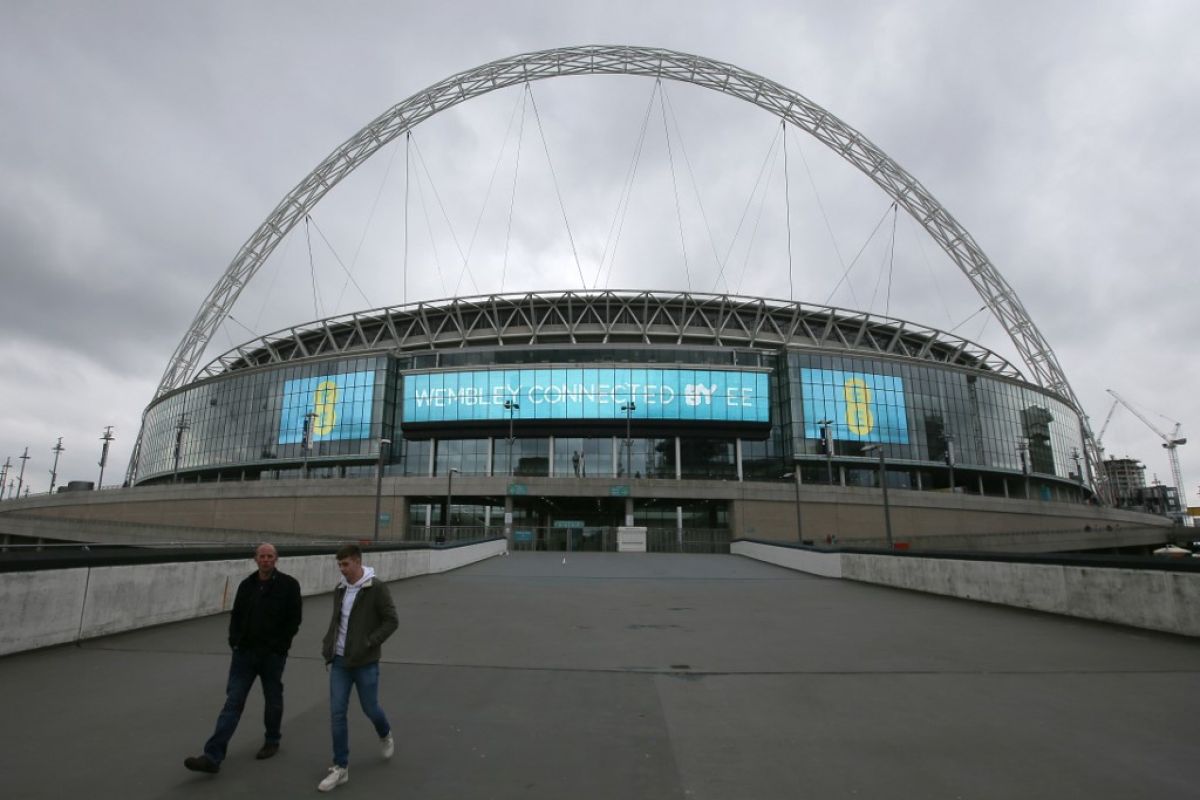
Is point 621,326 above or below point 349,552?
above

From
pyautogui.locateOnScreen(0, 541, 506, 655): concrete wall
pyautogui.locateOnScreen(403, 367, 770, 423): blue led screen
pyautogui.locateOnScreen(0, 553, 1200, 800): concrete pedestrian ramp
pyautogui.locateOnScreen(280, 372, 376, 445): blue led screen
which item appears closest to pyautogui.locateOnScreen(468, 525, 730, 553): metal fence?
pyautogui.locateOnScreen(403, 367, 770, 423): blue led screen

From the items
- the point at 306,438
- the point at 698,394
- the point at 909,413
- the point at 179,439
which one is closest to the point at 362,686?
the point at 698,394

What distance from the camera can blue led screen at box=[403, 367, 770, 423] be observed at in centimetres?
6594

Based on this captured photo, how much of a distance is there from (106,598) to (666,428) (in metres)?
59.1

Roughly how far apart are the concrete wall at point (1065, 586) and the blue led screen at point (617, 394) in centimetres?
4584

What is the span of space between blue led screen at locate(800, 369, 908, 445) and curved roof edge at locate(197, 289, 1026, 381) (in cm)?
512

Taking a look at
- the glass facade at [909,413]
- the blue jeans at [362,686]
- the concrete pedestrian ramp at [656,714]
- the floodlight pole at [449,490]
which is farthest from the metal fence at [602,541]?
the blue jeans at [362,686]

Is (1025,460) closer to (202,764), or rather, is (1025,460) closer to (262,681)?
(262,681)

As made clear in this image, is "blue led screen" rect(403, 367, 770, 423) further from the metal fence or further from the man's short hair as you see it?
the man's short hair

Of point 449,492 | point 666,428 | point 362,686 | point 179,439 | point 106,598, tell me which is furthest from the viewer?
point 179,439

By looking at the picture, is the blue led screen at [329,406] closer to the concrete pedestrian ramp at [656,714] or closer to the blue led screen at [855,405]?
the blue led screen at [855,405]

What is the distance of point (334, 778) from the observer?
434 cm

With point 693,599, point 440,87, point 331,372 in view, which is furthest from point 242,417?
point 693,599

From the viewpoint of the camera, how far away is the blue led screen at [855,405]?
68.9m
